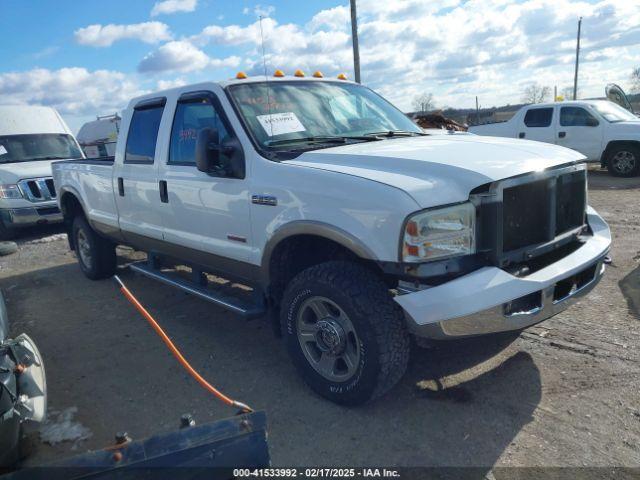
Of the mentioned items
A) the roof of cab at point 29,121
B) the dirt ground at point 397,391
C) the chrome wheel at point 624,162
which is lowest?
the dirt ground at point 397,391

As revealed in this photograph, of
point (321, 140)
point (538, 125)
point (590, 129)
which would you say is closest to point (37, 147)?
point (321, 140)

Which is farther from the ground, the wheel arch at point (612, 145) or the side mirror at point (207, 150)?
the side mirror at point (207, 150)

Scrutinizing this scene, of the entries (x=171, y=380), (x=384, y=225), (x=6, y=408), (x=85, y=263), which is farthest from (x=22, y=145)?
(x=384, y=225)

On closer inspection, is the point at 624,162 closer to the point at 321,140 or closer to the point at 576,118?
the point at 576,118

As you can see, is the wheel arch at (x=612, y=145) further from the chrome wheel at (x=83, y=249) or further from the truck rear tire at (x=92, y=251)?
the chrome wheel at (x=83, y=249)

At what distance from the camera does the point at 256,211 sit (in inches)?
141

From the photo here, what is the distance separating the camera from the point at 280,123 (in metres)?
3.78

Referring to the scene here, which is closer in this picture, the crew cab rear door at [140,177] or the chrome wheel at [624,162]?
the crew cab rear door at [140,177]

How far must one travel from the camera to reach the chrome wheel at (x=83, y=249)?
6.55 meters

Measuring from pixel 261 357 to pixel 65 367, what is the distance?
61.9 inches

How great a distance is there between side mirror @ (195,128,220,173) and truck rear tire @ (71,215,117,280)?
3.24 metres

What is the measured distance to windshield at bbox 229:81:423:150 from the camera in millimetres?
3727

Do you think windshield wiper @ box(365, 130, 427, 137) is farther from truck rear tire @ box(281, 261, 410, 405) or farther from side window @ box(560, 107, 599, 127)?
side window @ box(560, 107, 599, 127)

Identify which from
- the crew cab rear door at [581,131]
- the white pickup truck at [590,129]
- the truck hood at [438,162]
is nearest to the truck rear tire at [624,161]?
the white pickup truck at [590,129]
